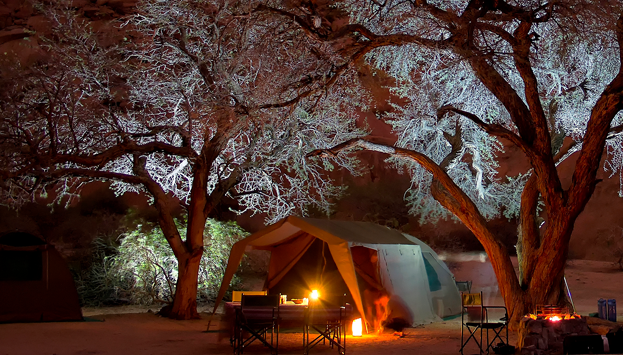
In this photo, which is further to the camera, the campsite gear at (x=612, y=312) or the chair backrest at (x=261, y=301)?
the campsite gear at (x=612, y=312)

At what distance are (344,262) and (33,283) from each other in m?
5.95

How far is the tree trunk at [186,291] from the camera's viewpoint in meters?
11.5

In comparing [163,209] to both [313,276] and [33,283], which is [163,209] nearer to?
[33,283]

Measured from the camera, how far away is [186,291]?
11531mm

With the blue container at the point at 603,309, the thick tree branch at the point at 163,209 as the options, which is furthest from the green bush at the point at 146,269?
the blue container at the point at 603,309

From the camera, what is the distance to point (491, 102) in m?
11.3

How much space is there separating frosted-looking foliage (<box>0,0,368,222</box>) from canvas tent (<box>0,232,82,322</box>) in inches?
47.8

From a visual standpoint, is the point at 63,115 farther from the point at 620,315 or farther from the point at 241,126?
the point at 620,315

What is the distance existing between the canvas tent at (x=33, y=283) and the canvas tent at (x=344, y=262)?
3243 millimetres

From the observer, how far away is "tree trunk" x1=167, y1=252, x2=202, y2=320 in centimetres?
1148

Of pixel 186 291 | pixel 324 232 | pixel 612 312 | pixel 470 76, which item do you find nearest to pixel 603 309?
pixel 612 312

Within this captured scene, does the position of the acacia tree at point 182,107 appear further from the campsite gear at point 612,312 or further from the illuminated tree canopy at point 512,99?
the campsite gear at point 612,312

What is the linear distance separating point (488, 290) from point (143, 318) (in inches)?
401

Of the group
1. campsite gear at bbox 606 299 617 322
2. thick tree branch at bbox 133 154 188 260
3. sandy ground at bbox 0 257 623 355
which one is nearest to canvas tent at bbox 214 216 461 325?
sandy ground at bbox 0 257 623 355
